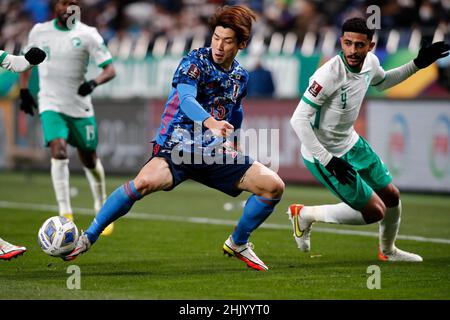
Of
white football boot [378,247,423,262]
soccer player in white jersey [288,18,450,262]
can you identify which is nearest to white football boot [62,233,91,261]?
soccer player in white jersey [288,18,450,262]

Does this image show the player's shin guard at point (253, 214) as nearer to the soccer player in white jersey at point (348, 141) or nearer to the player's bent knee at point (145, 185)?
the soccer player in white jersey at point (348, 141)

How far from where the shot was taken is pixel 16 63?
805 cm

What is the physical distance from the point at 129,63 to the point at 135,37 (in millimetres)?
830

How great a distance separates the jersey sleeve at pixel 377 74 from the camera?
27.5ft

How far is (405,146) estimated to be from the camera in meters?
15.4

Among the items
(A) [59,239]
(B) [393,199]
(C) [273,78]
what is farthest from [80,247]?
(C) [273,78]

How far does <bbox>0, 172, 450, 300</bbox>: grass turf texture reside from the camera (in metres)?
6.81

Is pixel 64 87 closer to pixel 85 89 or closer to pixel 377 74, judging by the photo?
pixel 85 89

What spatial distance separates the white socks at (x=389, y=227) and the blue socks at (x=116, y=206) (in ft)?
7.66

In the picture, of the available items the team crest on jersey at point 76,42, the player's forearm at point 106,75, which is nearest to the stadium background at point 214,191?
the player's forearm at point 106,75

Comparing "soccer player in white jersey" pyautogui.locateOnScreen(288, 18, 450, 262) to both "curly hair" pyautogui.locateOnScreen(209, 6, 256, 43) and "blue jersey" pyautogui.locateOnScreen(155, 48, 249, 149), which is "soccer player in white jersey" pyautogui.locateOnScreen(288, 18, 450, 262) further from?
"curly hair" pyautogui.locateOnScreen(209, 6, 256, 43)

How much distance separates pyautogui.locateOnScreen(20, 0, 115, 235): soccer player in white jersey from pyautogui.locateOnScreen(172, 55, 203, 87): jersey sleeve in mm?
3475

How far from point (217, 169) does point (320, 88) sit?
1.09 metres

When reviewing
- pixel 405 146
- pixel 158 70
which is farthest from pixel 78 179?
pixel 405 146
